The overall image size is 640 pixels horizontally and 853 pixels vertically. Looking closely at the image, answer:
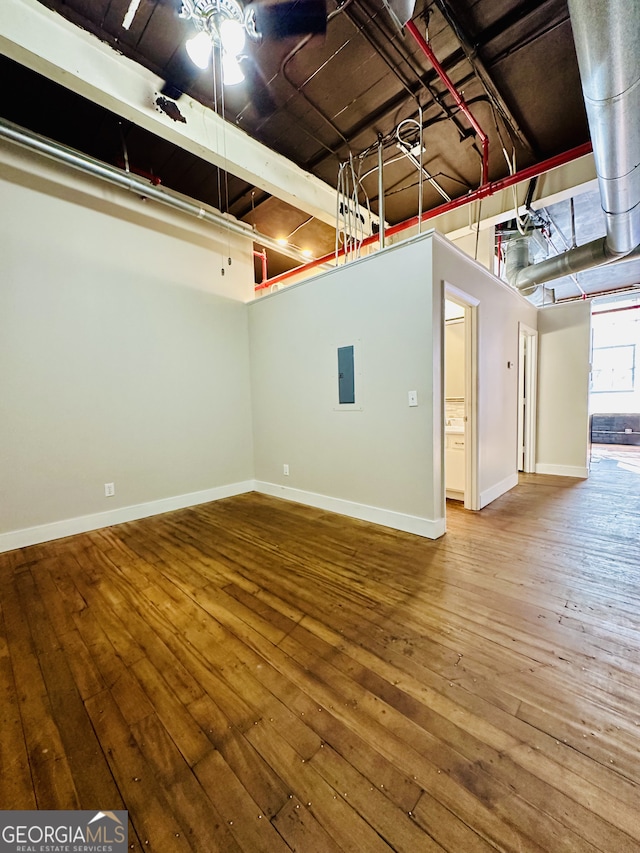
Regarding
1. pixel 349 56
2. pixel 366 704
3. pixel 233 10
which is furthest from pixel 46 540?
pixel 349 56

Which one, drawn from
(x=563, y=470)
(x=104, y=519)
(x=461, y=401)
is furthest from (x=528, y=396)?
(x=104, y=519)

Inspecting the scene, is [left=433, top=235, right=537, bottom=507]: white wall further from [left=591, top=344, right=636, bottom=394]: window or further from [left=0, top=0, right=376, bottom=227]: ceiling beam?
[left=591, top=344, right=636, bottom=394]: window

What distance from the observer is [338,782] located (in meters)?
1.01

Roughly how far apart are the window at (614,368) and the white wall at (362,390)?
31.7 ft

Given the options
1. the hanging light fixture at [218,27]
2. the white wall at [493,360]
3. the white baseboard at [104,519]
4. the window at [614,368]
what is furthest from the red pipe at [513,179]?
the window at [614,368]

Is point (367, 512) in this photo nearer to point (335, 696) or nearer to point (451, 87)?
point (335, 696)

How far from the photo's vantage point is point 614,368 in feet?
31.7

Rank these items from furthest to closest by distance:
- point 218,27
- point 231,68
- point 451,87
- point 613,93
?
point 451,87
point 231,68
point 218,27
point 613,93

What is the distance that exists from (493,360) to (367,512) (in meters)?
2.14

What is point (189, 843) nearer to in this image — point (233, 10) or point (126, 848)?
point (126, 848)

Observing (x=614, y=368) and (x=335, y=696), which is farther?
(x=614, y=368)

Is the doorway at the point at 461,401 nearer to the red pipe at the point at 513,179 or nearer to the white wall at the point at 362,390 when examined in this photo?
the white wall at the point at 362,390

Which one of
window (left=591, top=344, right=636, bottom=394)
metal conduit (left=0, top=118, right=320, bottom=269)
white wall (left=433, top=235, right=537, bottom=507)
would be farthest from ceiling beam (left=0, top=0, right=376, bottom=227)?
window (left=591, top=344, right=636, bottom=394)

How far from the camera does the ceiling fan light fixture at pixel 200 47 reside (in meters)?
1.98
